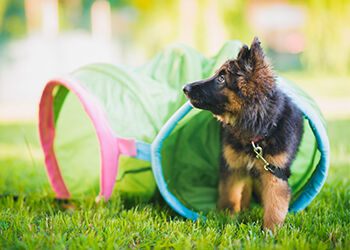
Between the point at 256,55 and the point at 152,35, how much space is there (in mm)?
8013

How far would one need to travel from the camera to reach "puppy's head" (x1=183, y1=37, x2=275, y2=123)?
229 cm

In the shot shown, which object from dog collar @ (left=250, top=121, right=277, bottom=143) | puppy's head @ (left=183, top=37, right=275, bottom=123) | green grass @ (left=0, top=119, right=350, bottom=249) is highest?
puppy's head @ (left=183, top=37, right=275, bottom=123)

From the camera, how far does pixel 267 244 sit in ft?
6.73

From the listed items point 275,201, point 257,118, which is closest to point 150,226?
point 275,201

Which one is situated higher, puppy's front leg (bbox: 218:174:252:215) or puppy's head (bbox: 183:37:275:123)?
puppy's head (bbox: 183:37:275:123)

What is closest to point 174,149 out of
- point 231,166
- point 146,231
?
point 231,166

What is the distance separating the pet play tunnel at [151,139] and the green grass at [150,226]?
0.19 meters

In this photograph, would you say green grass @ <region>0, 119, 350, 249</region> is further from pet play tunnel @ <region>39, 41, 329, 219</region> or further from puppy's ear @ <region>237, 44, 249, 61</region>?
puppy's ear @ <region>237, 44, 249, 61</region>

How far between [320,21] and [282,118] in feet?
20.6

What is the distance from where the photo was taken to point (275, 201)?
2.39 metres

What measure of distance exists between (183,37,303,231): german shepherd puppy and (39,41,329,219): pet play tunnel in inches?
9.8

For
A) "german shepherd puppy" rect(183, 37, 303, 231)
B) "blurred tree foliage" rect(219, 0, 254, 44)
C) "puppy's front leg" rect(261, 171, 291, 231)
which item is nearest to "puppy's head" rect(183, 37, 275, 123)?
"german shepherd puppy" rect(183, 37, 303, 231)

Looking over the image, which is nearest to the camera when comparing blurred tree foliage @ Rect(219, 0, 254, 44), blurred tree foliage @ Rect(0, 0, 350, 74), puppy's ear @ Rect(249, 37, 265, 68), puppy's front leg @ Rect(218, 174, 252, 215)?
puppy's ear @ Rect(249, 37, 265, 68)

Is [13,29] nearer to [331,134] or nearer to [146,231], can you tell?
[331,134]
